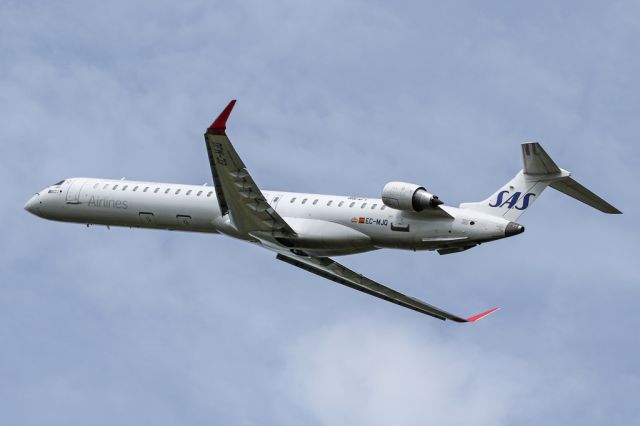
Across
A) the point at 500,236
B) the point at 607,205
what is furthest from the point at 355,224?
the point at 607,205

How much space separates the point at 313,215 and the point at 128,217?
8.35m

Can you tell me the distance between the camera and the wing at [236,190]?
154 feet

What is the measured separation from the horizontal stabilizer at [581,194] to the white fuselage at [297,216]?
8.17ft

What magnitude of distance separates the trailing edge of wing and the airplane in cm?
4

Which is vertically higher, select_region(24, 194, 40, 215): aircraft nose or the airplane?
select_region(24, 194, 40, 215): aircraft nose

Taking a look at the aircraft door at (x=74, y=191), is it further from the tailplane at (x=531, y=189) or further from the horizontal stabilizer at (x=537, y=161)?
the horizontal stabilizer at (x=537, y=161)

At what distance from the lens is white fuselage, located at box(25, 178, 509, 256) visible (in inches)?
1918

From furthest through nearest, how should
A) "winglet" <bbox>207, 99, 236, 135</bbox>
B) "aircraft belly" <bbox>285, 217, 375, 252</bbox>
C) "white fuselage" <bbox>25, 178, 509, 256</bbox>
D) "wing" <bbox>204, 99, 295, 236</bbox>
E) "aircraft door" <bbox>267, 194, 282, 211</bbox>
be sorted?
"aircraft door" <bbox>267, 194, 282, 211</bbox>
"aircraft belly" <bbox>285, 217, 375, 252</bbox>
"white fuselage" <bbox>25, 178, 509, 256</bbox>
"wing" <bbox>204, 99, 295, 236</bbox>
"winglet" <bbox>207, 99, 236, 135</bbox>

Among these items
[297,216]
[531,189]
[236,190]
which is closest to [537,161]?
[531,189]

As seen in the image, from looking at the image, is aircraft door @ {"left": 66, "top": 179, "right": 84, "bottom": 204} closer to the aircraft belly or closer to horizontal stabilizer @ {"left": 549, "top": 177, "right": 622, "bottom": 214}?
the aircraft belly

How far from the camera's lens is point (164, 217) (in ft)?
177

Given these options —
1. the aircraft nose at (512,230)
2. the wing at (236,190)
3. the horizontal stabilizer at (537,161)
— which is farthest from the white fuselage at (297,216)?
the horizontal stabilizer at (537,161)

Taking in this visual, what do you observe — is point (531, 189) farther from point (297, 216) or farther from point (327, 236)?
point (297, 216)

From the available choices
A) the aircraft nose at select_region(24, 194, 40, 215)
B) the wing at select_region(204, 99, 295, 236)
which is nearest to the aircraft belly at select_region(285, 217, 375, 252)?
the wing at select_region(204, 99, 295, 236)
